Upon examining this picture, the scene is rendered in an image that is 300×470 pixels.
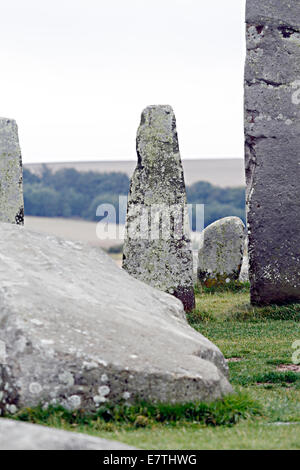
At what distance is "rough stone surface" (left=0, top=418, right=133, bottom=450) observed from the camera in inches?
170

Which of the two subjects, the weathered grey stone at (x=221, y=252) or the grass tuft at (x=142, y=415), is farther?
the weathered grey stone at (x=221, y=252)

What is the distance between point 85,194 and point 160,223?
18311mm

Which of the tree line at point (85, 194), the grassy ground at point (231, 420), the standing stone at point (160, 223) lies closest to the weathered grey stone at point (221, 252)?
the standing stone at point (160, 223)

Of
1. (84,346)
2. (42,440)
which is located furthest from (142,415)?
(42,440)

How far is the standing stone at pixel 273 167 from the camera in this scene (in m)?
15.0

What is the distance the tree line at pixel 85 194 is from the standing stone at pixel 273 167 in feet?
46.1

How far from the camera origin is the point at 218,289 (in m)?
20.6

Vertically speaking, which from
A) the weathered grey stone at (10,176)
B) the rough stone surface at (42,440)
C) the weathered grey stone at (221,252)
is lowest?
the weathered grey stone at (221,252)

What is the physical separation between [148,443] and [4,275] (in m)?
2.12

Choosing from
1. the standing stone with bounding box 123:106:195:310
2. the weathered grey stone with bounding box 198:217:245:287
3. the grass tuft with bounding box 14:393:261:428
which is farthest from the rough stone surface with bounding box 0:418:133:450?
the weathered grey stone with bounding box 198:217:245:287

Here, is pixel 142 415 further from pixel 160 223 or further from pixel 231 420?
pixel 160 223

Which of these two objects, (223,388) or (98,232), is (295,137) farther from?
(223,388)

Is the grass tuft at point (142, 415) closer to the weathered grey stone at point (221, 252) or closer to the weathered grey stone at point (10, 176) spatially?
the weathered grey stone at point (10, 176)

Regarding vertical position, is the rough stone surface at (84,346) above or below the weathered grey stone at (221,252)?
above
